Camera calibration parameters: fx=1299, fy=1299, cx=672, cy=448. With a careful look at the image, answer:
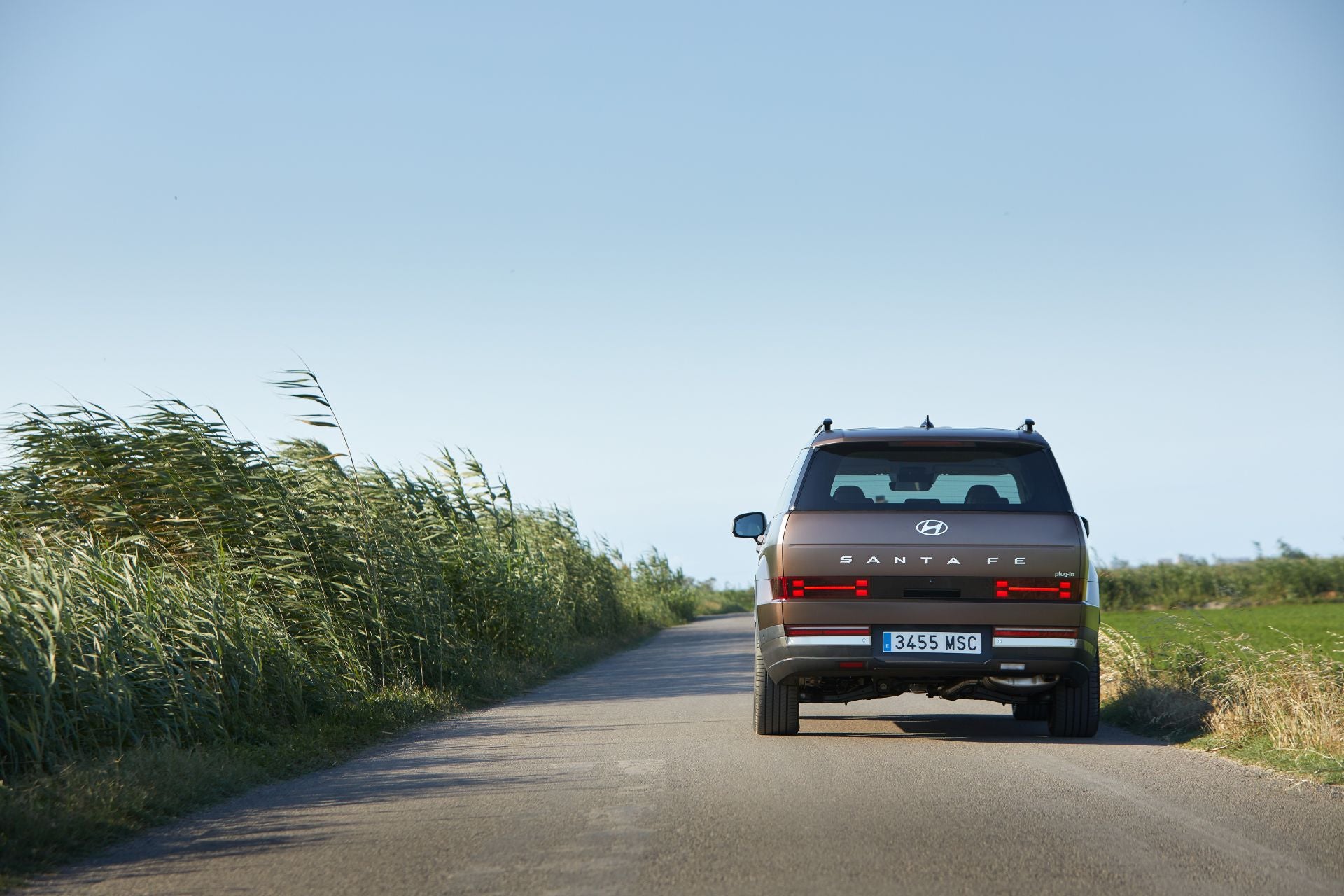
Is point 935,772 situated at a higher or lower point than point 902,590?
lower

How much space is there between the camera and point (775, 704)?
9.31 metres

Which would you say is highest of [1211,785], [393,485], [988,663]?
[393,485]

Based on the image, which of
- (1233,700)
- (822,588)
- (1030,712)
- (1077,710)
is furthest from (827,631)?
(1233,700)

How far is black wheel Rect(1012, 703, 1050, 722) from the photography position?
9977 millimetres

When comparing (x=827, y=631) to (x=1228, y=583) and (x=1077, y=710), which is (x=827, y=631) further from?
(x=1228, y=583)

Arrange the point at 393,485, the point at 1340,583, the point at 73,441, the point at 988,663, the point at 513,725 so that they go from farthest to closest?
the point at 1340,583
the point at 393,485
the point at 73,441
the point at 513,725
the point at 988,663

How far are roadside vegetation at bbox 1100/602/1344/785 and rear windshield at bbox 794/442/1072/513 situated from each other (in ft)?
6.46

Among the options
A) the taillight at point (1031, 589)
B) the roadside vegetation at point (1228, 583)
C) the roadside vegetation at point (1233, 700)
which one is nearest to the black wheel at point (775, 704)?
the taillight at point (1031, 589)

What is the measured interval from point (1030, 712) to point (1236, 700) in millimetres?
1531

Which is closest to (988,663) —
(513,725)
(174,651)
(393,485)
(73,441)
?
(513,725)

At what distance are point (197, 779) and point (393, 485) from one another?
9.87 meters

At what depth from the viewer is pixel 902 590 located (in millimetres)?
8508

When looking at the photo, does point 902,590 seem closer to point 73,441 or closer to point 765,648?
point 765,648

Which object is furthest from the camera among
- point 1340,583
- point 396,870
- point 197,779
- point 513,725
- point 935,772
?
point 1340,583
